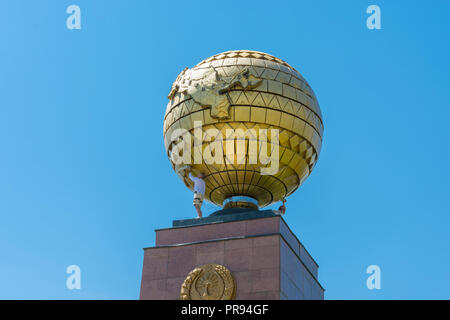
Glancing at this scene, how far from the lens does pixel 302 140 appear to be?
21.7m

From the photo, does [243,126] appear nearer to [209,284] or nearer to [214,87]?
[214,87]

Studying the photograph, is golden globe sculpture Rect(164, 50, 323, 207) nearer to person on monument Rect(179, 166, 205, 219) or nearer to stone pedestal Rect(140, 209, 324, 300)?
person on monument Rect(179, 166, 205, 219)

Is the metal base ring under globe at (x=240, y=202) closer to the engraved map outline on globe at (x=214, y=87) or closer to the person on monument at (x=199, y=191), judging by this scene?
the person on monument at (x=199, y=191)

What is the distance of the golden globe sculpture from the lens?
20844 mm

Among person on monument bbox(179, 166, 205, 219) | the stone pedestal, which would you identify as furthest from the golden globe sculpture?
the stone pedestal

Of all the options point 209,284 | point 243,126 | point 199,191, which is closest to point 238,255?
point 209,284

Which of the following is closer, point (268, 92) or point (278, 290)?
point (278, 290)

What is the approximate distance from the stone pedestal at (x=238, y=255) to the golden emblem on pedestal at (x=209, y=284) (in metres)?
0.23

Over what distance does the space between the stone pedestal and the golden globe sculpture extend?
154 cm

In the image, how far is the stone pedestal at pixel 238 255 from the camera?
18.6 metres

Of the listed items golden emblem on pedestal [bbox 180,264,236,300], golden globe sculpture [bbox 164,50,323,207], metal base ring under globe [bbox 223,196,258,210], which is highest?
golden globe sculpture [bbox 164,50,323,207]
